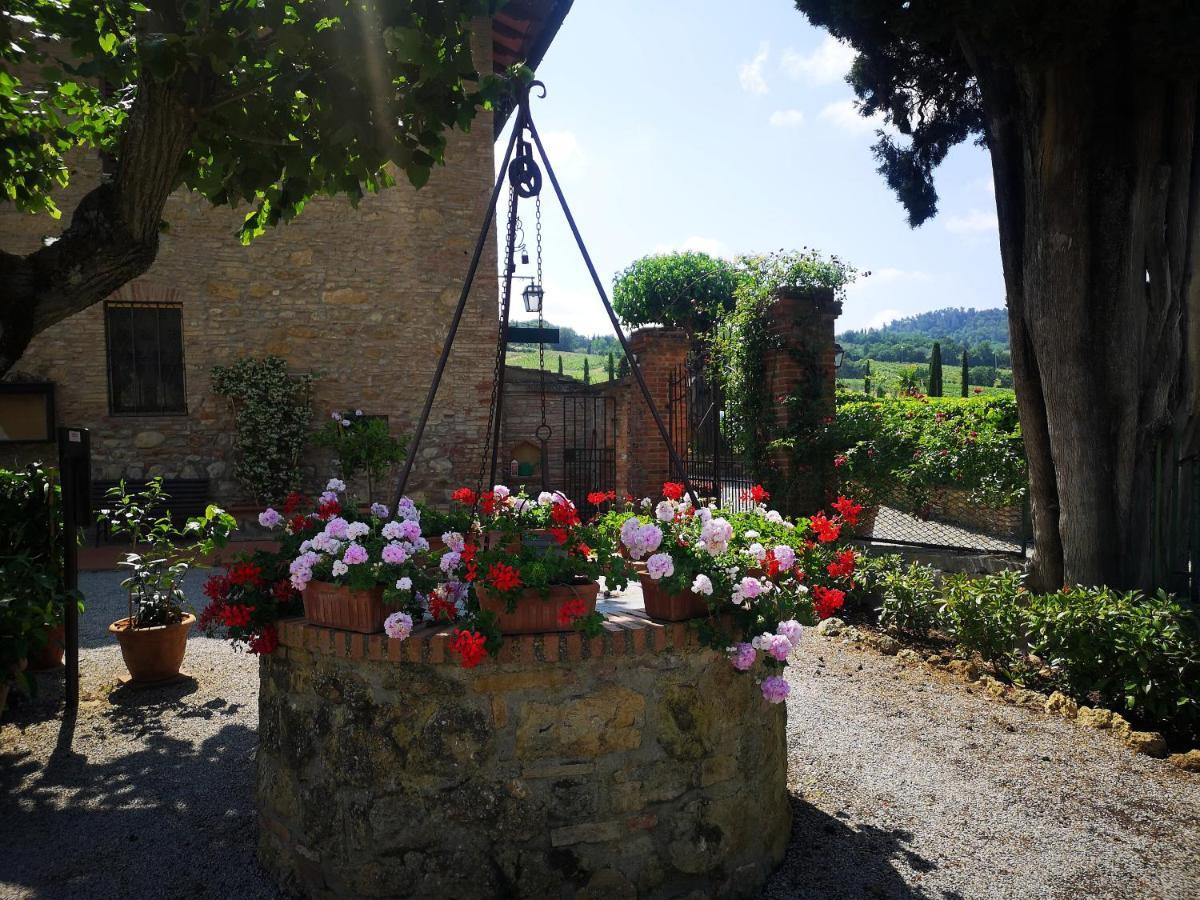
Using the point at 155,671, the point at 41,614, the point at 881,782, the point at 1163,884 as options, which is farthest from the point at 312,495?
the point at 1163,884

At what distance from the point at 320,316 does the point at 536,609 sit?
879 cm

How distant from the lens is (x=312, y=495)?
34.3 feet

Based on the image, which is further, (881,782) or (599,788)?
(881,782)

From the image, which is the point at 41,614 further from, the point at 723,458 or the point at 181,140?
the point at 723,458

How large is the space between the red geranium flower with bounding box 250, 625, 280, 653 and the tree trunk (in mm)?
2376

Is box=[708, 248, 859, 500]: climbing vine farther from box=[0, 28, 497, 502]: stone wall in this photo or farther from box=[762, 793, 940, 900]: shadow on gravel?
box=[762, 793, 940, 900]: shadow on gravel

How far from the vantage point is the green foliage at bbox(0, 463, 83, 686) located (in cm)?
365

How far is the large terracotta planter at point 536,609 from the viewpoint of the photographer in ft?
8.29

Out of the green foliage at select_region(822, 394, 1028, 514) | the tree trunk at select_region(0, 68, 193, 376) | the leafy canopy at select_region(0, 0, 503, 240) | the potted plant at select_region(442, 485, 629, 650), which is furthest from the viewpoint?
the green foliage at select_region(822, 394, 1028, 514)

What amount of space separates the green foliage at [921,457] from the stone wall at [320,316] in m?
5.07

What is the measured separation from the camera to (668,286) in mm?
26359

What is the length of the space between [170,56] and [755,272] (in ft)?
20.6

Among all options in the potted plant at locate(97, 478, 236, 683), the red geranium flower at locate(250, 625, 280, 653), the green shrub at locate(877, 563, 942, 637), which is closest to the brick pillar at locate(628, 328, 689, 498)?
the green shrub at locate(877, 563, 942, 637)

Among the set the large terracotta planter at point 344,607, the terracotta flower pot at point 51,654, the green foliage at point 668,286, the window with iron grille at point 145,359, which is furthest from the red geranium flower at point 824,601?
the green foliage at point 668,286
